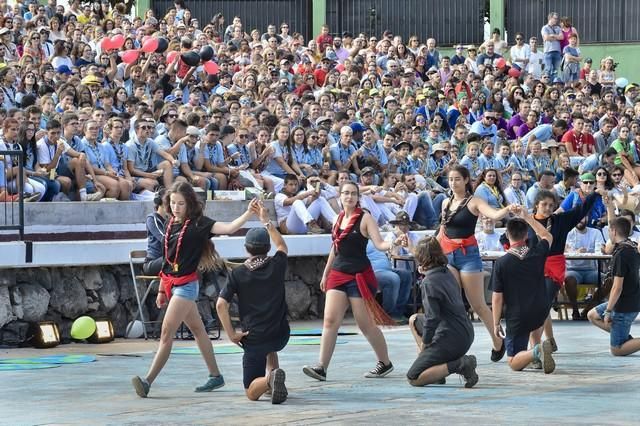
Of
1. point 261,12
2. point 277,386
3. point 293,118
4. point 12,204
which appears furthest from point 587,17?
point 277,386

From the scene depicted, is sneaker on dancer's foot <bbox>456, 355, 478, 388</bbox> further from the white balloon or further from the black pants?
the white balloon

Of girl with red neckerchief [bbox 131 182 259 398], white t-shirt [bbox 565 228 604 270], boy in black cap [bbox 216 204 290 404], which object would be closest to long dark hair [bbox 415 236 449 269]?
boy in black cap [bbox 216 204 290 404]

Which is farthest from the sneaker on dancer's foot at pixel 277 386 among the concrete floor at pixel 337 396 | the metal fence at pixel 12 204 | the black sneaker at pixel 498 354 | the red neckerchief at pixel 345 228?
the metal fence at pixel 12 204

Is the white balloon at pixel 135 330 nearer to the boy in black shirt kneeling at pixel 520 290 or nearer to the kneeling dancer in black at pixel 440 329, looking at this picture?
the boy in black shirt kneeling at pixel 520 290

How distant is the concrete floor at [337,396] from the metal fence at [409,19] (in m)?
24.2

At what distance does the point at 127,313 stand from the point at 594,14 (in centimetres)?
2349

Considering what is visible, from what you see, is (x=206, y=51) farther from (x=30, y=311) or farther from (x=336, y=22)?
(x=336, y=22)

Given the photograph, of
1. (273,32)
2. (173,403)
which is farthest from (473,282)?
(273,32)

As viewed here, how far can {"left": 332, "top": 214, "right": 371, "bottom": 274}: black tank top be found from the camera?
12273 millimetres

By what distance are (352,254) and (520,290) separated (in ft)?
5.07

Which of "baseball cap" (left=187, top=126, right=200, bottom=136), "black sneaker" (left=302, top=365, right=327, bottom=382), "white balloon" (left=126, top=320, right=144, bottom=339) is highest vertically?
"baseball cap" (left=187, top=126, right=200, bottom=136)

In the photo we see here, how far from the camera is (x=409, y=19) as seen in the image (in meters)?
38.2

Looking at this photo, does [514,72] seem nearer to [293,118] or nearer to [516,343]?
[293,118]

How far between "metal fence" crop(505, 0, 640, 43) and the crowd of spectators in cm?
518
